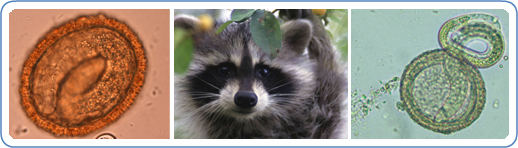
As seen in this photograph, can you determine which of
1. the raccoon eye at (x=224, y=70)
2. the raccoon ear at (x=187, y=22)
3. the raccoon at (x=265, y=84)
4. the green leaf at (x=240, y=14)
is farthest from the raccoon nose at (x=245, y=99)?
the raccoon ear at (x=187, y=22)


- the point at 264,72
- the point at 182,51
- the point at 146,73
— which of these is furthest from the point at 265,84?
the point at 146,73

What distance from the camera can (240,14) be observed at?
2234 mm

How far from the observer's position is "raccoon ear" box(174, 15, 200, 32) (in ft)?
7.68

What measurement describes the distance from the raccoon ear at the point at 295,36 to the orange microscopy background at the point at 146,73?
0.64 meters

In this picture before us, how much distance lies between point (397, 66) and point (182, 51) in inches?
46.8

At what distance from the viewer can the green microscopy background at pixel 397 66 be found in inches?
93.8

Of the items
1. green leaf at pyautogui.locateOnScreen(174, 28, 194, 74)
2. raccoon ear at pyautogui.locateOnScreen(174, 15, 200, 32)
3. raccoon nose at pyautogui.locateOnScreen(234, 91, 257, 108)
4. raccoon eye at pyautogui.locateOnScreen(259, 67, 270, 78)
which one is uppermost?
raccoon ear at pyautogui.locateOnScreen(174, 15, 200, 32)

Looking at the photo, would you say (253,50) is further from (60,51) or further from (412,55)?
(60,51)

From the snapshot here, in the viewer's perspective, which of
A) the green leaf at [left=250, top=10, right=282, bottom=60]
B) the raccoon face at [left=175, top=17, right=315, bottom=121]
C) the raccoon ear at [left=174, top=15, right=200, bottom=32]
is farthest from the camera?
the raccoon ear at [left=174, top=15, right=200, bottom=32]

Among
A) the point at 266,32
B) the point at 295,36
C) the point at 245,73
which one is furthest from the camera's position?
the point at 295,36

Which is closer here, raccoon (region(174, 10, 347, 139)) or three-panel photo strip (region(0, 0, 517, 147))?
raccoon (region(174, 10, 347, 139))

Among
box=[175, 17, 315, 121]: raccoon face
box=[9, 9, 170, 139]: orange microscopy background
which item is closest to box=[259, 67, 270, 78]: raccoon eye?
box=[175, 17, 315, 121]: raccoon face

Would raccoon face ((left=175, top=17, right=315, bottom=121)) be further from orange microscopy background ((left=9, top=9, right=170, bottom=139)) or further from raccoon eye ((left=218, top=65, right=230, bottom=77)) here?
orange microscopy background ((left=9, top=9, right=170, bottom=139))

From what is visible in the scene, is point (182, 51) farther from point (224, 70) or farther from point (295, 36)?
point (295, 36)
